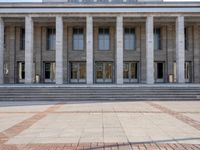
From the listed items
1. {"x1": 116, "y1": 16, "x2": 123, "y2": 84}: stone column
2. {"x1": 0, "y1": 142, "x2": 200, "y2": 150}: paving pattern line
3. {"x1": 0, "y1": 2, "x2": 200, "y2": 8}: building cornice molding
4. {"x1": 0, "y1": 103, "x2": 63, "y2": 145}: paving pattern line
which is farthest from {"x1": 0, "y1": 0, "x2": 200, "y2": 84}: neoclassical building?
{"x1": 0, "y1": 142, "x2": 200, "y2": 150}: paving pattern line

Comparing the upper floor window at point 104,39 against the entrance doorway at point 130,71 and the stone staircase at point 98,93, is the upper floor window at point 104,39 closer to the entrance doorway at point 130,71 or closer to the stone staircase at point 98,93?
the entrance doorway at point 130,71

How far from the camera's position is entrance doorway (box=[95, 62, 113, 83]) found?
113 feet

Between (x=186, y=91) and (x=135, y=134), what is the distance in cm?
1575

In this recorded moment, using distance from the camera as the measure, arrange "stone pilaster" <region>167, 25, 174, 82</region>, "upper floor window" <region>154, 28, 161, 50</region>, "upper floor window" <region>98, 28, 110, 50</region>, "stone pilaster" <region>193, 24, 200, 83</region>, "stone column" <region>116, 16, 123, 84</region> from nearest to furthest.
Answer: "stone column" <region>116, 16, 123, 84</region>
"stone pilaster" <region>193, 24, 200, 83</region>
"stone pilaster" <region>167, 25, 174, 82</region>
"upper floor window" <region>98, 28, 110, 50</region>
"upper floor window" <region>154, 28, 161, 50</region>

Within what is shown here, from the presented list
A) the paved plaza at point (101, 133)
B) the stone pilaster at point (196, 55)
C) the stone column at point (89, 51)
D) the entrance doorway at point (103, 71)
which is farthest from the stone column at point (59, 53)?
the paved plaza at point (101, 133)

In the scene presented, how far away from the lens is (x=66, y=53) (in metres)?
33.8

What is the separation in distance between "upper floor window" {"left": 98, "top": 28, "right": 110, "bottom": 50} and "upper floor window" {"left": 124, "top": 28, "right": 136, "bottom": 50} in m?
2.18

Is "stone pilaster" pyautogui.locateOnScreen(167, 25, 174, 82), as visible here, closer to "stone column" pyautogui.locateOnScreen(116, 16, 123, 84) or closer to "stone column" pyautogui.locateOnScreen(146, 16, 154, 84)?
"stone column" pyautogui.locateOnScreen(146, 16, 154, 84)

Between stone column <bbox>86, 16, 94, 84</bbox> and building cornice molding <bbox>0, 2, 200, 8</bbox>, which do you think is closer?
stone column <bbox>86, 16, 94, 84</bbox>

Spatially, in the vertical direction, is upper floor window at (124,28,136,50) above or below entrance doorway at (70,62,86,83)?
above

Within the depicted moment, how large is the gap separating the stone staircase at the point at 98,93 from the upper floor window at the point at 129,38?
1153 cm

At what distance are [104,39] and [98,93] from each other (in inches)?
519

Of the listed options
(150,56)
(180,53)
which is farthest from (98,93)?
(180,53)

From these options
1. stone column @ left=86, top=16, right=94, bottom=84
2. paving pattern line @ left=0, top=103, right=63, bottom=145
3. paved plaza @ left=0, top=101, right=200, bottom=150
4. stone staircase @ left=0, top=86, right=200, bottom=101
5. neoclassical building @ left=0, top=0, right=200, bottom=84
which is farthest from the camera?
neoclassical building @ left=0, top=0, right=200, bottom=84
